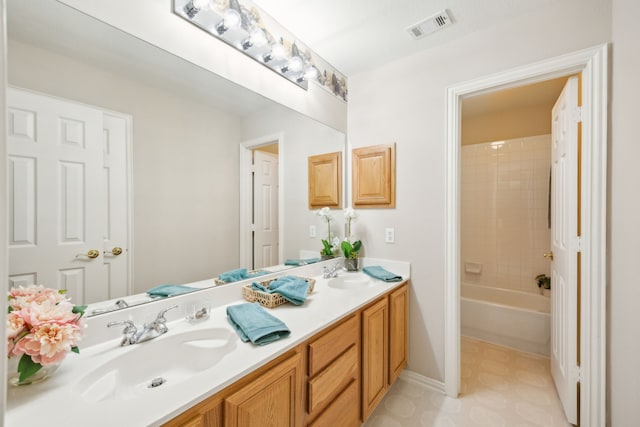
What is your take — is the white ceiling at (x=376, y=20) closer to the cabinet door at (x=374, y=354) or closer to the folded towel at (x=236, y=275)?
the folded towel at (x=236, y=275)

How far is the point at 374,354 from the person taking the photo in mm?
1502

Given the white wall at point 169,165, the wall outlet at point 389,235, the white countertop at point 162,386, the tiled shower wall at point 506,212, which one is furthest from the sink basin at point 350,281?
the tiled shower wall at point 506,212

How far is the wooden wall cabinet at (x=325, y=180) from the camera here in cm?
197

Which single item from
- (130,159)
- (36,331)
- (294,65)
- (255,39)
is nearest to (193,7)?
(255,39)

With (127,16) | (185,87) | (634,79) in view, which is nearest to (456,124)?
(634,79)

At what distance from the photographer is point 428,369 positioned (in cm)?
190

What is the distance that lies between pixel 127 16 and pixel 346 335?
160 centimetres

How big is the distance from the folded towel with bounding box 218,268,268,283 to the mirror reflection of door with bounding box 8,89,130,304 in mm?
428

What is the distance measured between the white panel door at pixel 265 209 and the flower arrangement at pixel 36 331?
0.89 m

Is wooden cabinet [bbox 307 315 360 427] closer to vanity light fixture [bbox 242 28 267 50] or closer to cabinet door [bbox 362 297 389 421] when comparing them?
cabinet door [bbox 362 297 389 421]

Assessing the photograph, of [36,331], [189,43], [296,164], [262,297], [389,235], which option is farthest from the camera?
[389,235]

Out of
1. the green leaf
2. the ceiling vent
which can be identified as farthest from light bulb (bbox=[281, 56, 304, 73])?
the green leaf

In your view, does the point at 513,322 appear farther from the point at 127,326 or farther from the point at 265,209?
the point at 127,326

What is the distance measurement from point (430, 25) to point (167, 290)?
6.67 ft
